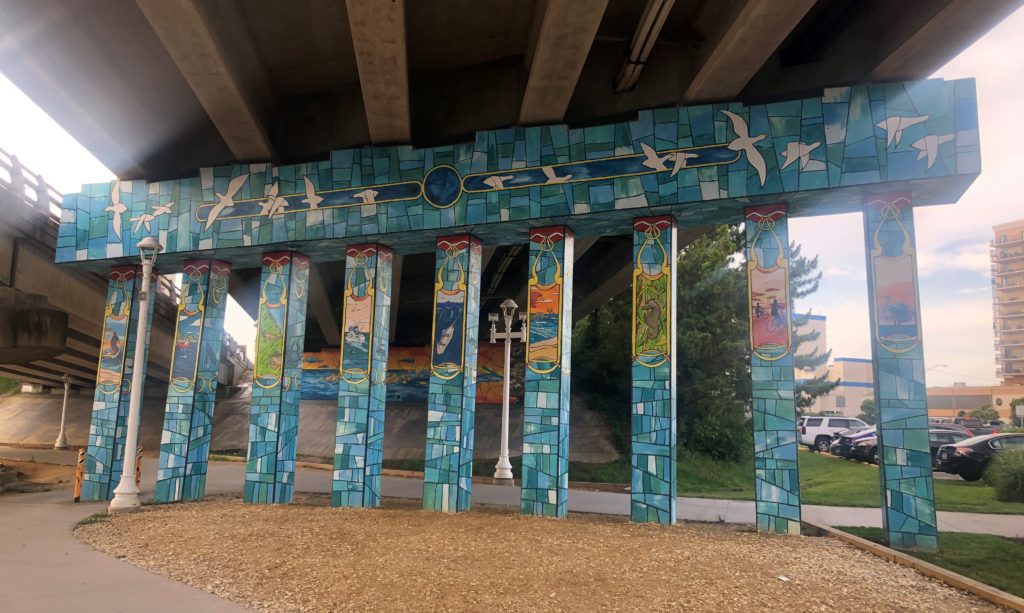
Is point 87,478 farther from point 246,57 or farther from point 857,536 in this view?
point 857,536

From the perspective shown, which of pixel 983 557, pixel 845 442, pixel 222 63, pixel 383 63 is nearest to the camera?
pixel 983 557

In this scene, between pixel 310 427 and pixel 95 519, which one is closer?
→ pixel 95 519

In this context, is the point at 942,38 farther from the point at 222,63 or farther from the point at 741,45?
the point at 222,63

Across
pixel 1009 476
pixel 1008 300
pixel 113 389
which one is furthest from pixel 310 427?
pixel 1008 300

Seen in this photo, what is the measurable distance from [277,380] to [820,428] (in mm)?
22746

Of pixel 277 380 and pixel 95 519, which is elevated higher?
pixel 277 380

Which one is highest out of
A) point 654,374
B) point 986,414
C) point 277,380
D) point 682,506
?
point 654,374

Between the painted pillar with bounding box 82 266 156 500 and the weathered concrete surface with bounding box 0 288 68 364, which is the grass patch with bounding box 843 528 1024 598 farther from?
the weathered concrete surface with bounding box 0 288 68 364

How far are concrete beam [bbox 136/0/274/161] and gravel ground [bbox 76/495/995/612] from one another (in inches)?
319

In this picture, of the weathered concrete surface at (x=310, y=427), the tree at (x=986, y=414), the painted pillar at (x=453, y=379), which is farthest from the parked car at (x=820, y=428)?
the painted pillar at (x=453, y=379)

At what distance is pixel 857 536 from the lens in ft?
32.5

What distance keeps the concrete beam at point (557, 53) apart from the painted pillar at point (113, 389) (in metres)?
11.5

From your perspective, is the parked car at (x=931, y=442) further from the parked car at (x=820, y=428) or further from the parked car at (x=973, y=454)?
the parked car at (x=820, y=428)

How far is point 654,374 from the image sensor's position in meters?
11.1
